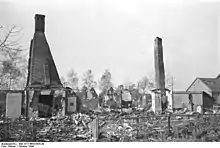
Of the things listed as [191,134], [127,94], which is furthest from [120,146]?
[127,94]

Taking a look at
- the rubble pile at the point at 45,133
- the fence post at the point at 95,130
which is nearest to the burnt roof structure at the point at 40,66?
the rubble pile at the point at 45,133

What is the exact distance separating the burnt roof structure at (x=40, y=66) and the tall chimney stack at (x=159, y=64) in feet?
15.4

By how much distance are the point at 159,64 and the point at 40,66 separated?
219 inches

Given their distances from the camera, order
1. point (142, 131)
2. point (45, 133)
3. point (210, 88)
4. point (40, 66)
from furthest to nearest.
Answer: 1. point (40, 66)
2. point (210, 88)
3. point (45, 133)
4. point (142, 131)

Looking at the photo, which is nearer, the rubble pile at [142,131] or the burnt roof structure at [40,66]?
the rubble pile at [142,131]

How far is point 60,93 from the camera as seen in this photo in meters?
10.9

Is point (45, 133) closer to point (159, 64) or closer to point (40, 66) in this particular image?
point (159, 64)

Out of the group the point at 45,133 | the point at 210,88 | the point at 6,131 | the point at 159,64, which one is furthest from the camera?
the point at 210,88

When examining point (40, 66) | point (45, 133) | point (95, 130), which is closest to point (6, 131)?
point (45, 133)

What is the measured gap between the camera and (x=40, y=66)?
11062 millimetres

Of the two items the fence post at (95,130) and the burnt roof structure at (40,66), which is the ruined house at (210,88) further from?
the burnt roof structure at (40,66)

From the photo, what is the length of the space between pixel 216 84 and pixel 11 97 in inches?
332

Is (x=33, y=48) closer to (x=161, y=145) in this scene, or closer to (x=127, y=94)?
(x=127, y=94)

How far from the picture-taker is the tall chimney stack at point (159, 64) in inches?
348
